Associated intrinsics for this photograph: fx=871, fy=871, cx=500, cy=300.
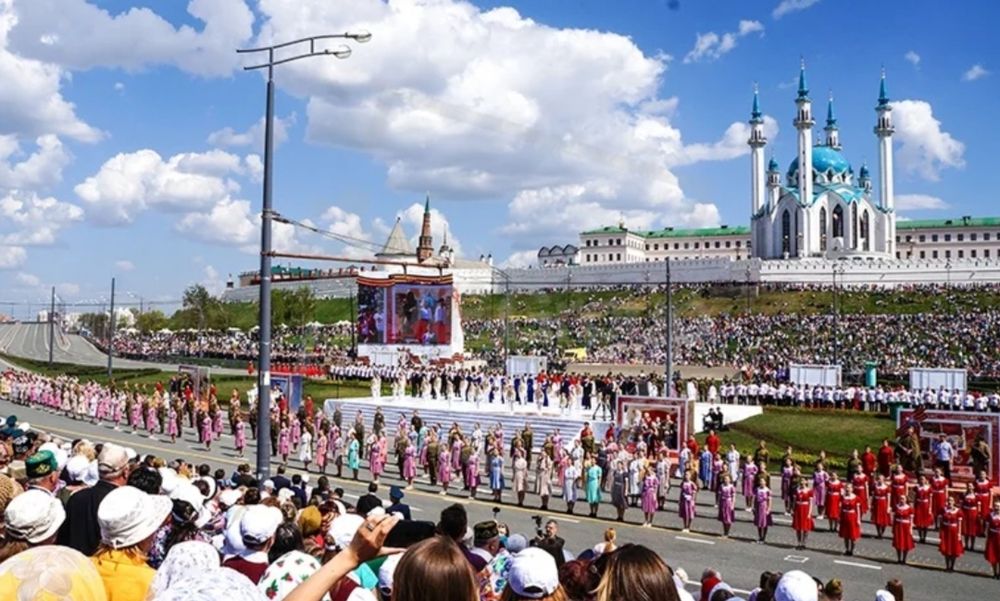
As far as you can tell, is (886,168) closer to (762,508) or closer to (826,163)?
(826,163)

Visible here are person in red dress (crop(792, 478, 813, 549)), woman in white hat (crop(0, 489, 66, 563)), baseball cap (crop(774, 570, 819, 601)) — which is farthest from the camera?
person in red dress (crop(792, 478, 813, 549))

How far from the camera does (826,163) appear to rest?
11906 centimetres

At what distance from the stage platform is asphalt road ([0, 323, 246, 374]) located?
2555 cm

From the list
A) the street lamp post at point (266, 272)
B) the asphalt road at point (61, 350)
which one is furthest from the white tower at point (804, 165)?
the street lamp post at point (266, 272)

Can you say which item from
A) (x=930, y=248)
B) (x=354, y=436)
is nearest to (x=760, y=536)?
(x=354, y=436)

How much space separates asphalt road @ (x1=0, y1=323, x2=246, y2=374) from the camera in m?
69.8

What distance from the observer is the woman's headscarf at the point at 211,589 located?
2418 mm

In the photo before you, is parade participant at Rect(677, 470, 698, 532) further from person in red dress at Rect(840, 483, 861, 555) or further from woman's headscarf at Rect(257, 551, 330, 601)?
woman's headscarf at Rect(257, 551, 330, 601)

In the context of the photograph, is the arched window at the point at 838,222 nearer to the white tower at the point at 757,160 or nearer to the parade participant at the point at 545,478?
the white tower at the point at 757,160

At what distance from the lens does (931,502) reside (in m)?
17.9

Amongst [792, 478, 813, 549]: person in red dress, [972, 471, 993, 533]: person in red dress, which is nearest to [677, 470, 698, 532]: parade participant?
[792, 478, 813, 549]: person in red dress

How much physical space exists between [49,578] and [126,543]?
1293 mm

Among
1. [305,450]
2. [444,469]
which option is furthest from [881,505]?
[305,450]

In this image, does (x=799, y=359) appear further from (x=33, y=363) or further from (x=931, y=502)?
(x=33, y=363)
